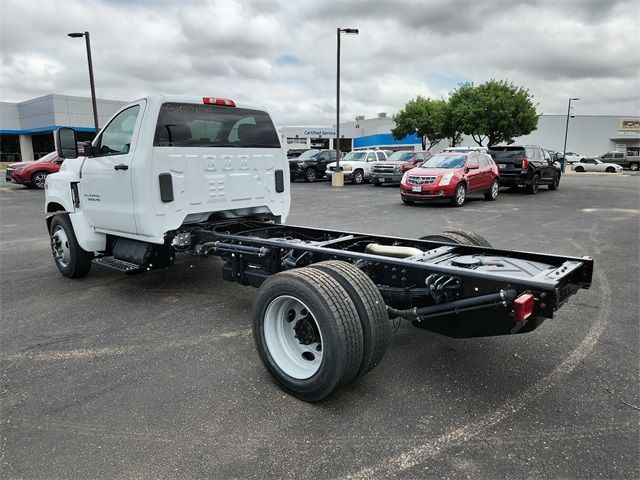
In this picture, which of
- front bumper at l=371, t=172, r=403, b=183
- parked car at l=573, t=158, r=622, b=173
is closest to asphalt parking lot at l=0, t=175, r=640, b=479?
front bumper at l=371, t=172, r=403, b=183

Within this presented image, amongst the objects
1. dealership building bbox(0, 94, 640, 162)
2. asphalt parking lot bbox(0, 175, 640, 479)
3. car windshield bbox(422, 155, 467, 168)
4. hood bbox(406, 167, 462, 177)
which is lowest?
asphalt parking lot bbox(0, 175, 640, 479)

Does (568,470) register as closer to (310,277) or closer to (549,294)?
(549,294)

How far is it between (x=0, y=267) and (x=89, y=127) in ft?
148

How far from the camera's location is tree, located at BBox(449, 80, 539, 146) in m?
38.8

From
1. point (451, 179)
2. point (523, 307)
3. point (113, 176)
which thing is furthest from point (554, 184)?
point (523, 307)

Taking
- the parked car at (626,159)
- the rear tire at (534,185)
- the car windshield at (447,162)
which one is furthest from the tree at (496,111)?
the car windshield at (447,162)

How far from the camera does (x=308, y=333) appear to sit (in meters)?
3.32

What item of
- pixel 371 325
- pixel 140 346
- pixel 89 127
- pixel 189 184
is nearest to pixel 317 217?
pixel 189 184

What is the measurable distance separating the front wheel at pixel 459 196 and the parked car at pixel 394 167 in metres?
6.91

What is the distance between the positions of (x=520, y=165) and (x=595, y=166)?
106ft

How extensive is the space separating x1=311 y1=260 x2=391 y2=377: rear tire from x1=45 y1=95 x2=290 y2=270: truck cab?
8.36ft

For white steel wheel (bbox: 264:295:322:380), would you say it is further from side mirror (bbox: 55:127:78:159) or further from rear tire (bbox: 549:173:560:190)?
rear tire (bbox: 549:173:560:190)

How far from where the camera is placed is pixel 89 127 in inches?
1837

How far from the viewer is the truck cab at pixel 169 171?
4891mm
